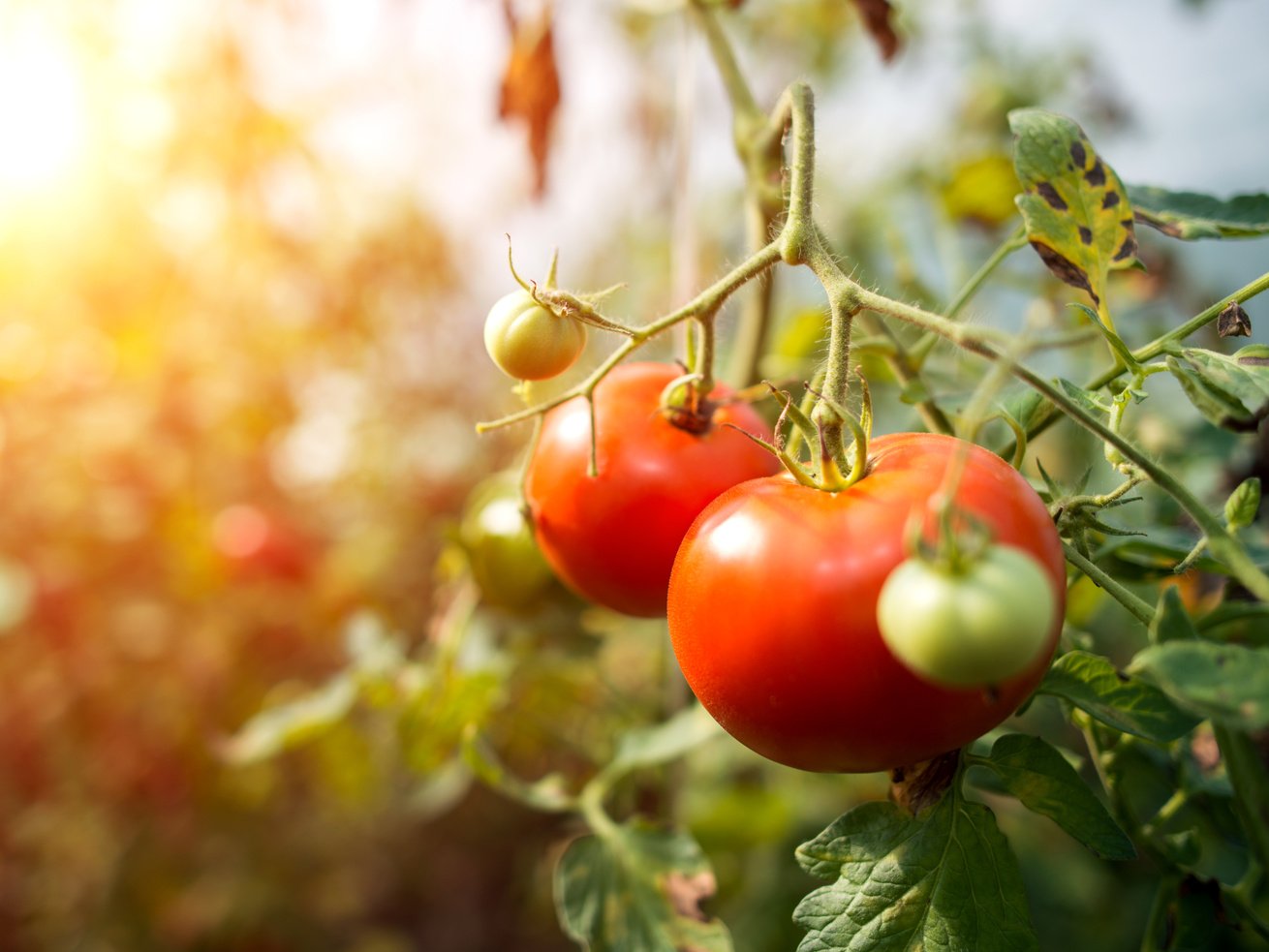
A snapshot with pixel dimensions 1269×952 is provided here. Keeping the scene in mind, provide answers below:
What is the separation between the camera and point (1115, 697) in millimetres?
358

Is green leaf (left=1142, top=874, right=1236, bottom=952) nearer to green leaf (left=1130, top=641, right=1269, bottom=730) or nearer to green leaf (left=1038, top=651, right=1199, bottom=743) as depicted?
green leaf (left=1038, top=651, right=1199, bottom=743)

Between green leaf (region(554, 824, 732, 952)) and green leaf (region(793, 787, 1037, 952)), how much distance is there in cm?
19

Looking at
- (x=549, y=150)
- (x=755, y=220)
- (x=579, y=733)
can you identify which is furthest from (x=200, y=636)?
(x=755, y=220)

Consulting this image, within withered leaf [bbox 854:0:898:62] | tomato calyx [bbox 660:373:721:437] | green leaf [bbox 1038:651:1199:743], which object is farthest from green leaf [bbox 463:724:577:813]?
withered leaf [bbox 854:0:898:62]

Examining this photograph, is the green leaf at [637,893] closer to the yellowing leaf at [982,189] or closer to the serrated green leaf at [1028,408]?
the serrated green leaf at [1028,408]

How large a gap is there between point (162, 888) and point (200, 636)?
0.45 metres

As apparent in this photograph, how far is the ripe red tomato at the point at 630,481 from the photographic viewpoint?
0.47 m

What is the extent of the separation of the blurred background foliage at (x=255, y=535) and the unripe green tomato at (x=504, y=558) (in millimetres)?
306

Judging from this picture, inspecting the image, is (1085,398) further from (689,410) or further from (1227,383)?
(689,410)

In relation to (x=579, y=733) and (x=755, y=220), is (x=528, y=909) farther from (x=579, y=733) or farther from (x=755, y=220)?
(x=755, y=220)

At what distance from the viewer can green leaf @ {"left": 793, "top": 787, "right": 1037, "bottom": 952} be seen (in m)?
0.37

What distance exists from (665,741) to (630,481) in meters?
0.33

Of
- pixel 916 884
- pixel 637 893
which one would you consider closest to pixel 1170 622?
pixel 916 884

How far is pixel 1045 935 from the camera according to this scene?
1.29 metres
